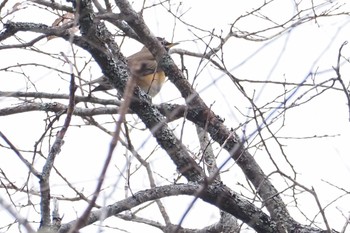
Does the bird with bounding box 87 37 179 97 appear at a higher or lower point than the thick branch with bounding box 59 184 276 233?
higher

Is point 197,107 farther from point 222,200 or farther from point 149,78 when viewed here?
point 149,78

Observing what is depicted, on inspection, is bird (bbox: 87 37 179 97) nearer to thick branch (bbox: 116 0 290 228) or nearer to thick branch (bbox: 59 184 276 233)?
thick branch (bbox: 116 0 290 228)

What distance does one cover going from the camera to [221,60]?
3.91m

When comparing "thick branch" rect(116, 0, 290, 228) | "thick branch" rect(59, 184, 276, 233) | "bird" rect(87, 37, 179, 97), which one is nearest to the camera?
"thick branch" rect(59, 184, 276, 233)

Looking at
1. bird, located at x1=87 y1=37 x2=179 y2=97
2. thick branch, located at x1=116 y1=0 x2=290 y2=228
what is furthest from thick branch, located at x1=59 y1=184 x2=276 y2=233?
bird, located at x1=87 y1=37 x2=179 y2=97

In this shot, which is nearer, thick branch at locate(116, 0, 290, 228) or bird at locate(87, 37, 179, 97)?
thick branch at locate(116, 0, 290, 228)

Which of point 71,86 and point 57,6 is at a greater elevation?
point 57,6

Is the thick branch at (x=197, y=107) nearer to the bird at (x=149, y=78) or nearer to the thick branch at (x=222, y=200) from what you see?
the bird at (x=149, y=78)

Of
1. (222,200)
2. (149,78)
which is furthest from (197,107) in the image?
(149,78)

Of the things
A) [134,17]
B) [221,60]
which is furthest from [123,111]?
[134,17]

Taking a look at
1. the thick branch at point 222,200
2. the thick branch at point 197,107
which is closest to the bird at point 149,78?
the thick branch at point 197,107

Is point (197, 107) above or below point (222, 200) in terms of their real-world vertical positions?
above

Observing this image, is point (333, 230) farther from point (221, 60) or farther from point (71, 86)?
point (71, 86)

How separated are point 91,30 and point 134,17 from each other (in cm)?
81
